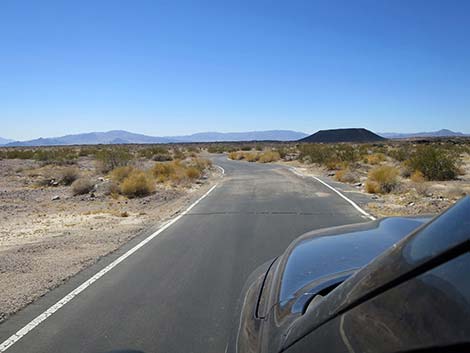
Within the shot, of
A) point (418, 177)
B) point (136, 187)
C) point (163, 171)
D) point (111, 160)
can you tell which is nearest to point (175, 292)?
point (136, 187)

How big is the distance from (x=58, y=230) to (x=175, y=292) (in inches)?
271

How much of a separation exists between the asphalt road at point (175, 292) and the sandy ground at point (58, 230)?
819mm

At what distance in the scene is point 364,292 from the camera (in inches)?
64.7

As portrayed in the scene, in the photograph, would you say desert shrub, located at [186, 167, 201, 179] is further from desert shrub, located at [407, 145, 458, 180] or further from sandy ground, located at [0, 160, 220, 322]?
desert shrub, located at [407, 145, 458, 180]

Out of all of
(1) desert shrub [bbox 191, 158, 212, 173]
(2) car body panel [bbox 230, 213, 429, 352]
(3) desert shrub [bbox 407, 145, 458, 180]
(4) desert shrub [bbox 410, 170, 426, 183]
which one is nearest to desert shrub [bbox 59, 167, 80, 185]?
(1) desert shrub [bbox 191, 158, 212, 173]

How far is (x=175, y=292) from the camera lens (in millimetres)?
6270

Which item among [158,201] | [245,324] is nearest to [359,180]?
[158,201]

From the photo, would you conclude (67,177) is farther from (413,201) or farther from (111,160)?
(413,201)

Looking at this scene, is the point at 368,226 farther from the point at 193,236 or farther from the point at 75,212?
the point at 75,212

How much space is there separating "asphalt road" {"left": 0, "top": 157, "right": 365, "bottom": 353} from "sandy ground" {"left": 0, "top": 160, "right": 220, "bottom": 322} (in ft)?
2.69

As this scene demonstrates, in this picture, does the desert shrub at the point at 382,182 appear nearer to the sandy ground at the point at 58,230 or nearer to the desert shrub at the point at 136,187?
the sandy ground at the point at 58,230

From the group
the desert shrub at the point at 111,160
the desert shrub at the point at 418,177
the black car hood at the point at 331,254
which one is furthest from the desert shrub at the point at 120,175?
the black car hood at the point at 331,254

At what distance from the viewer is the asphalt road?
15.7 feet

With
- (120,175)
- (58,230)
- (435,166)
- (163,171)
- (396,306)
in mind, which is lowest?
(58,230)
